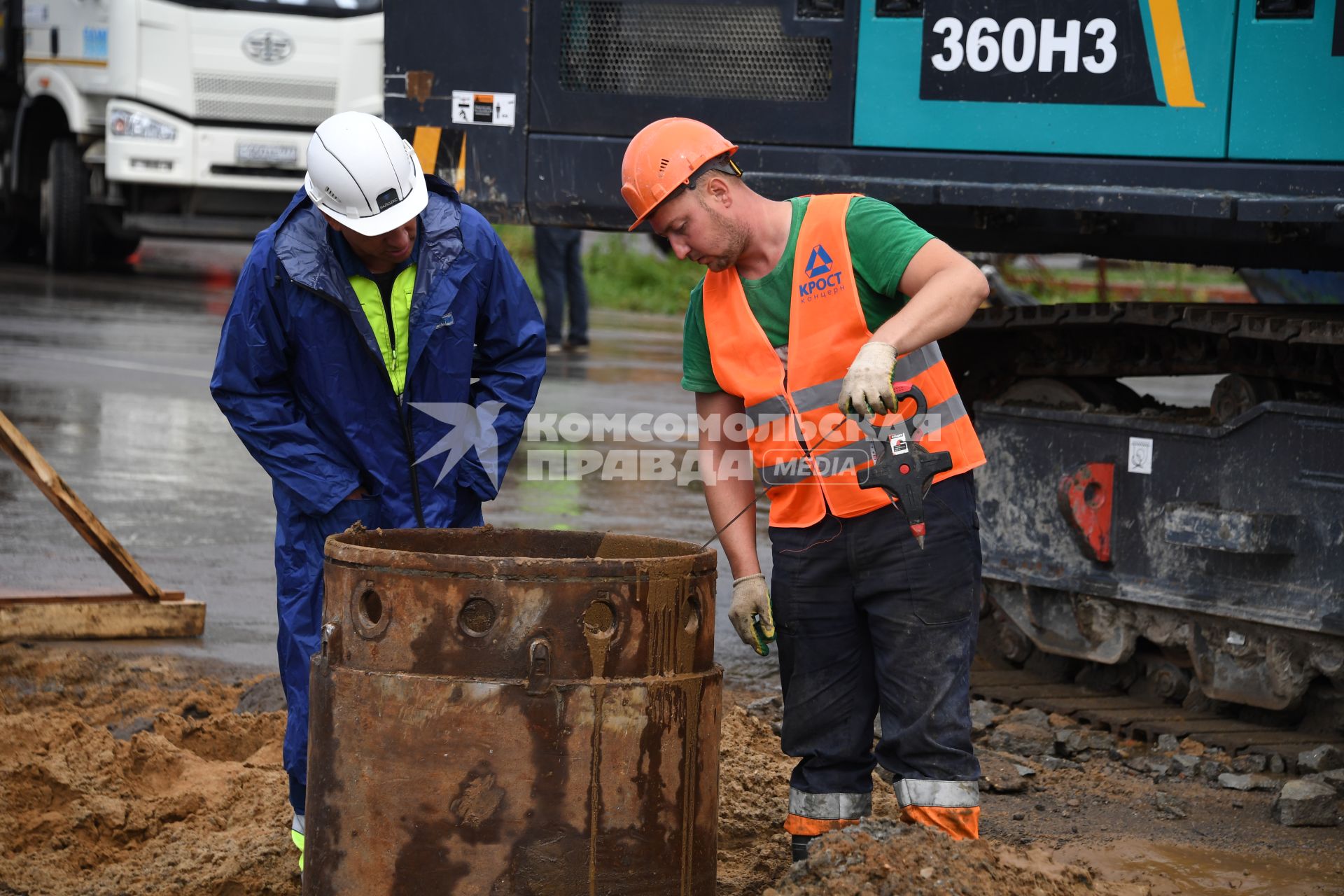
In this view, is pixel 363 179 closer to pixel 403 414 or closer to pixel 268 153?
pixel 403 414

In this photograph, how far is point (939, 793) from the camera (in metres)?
3.94

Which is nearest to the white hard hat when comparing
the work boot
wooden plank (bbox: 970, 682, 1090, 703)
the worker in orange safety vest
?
the worker in orange safety vest

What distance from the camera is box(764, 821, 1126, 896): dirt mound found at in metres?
3.57

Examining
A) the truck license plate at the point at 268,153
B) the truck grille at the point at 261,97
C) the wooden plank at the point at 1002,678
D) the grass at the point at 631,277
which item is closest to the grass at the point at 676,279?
the grass at the point at 631,277

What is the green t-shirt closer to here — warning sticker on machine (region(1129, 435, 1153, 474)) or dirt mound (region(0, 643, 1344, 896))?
dirt mound (region(0, 643, 1344, 896))

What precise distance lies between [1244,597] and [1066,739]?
73 cm

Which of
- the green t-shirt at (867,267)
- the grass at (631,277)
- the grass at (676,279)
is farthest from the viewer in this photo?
the grass at (631,277)

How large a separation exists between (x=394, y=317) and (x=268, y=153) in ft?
40.8

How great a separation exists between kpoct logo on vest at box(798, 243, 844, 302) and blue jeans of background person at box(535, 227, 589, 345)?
1000 cm

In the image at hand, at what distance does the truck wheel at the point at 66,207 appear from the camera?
17312mm

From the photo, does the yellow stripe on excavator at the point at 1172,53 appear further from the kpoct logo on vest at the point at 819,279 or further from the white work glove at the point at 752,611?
the white work glove at the point at 752,611

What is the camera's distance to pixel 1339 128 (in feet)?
16.8

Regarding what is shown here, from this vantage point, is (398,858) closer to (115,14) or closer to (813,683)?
(813,683)

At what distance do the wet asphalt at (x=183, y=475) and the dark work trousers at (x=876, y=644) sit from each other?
2181 millimetres
